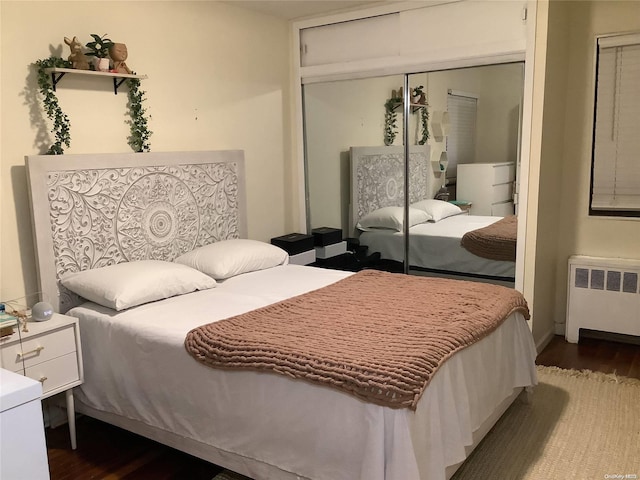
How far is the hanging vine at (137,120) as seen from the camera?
3.21 metres

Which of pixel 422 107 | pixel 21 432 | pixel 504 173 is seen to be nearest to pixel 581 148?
pixel 504 173

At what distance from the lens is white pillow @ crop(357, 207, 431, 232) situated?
4.10 meters

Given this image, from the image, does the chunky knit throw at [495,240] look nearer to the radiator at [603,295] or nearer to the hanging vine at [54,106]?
the radiator at [603,295]

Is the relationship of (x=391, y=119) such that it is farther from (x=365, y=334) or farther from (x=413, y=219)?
(x=365, y=334)

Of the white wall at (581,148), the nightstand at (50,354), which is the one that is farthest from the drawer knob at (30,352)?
the white wall at (581,148)

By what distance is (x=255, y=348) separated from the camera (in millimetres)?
2145

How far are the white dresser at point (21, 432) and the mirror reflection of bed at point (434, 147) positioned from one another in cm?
307

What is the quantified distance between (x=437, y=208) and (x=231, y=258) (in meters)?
1.54

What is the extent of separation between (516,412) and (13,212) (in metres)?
2.70

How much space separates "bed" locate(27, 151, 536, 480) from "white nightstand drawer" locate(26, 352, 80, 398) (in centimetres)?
13

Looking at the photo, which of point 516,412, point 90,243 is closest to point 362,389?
point 516,412

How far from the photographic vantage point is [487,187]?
148 inches

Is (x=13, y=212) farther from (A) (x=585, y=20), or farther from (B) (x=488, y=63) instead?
(A) (x=585, y=20)

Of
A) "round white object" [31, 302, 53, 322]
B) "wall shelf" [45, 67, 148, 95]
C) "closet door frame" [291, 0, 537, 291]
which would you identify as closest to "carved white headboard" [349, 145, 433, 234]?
"closet door frame" [291, 0, 537, 291]
